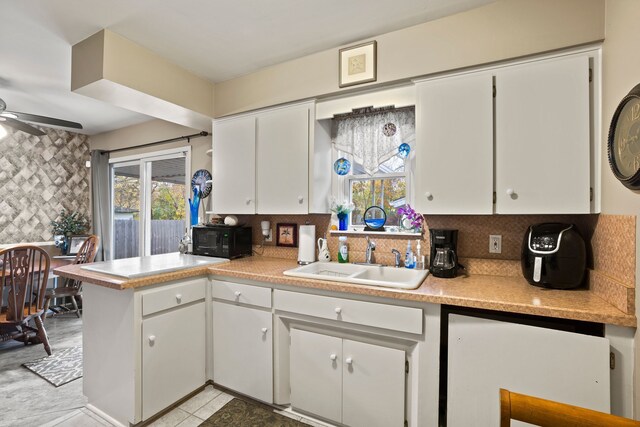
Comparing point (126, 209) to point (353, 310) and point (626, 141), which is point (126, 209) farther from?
point (626, 141)

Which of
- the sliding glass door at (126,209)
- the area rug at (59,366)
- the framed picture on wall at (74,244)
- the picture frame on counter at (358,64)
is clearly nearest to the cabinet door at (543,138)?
the picture frame on counter at (358,64)

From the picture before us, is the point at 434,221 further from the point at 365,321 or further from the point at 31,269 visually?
the point at 31,269

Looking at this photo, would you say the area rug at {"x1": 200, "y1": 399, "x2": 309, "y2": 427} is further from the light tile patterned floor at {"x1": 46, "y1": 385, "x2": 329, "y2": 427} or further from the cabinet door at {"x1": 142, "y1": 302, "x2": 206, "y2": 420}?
the cabinet door at {"x1": 142, "y1": 302, "x2": 206, "y2": 420}

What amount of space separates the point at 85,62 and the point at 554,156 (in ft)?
9.60

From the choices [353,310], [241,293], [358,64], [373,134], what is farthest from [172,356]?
[358,64]

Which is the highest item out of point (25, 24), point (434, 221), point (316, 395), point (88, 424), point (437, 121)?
point (25, 24)

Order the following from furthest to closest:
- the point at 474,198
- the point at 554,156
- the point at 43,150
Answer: the point at 43,150 < the point at 474,198 < the point at 554,156

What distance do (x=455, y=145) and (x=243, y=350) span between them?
1.89 meters

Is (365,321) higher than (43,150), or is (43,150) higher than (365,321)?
(43,150)

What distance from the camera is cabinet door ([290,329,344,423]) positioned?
1.67 metres

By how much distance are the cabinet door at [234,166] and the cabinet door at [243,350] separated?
34.0 inches

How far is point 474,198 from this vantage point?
167 cm

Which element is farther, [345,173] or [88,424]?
[345,173]

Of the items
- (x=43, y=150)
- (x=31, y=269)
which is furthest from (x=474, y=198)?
(x=43, y=150)
